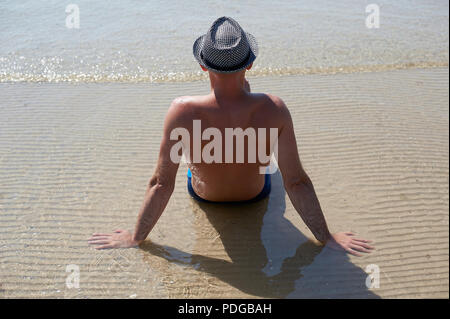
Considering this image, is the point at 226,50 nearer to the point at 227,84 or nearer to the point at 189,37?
the point at 227,84

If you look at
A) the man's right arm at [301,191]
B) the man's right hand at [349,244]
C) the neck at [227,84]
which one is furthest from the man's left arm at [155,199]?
the man's right hand at [349,244]

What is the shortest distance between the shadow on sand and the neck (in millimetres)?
1144

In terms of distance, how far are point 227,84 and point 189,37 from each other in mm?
4485

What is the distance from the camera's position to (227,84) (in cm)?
209

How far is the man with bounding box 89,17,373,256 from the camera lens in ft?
6.68

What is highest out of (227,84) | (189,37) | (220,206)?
(189,37)
